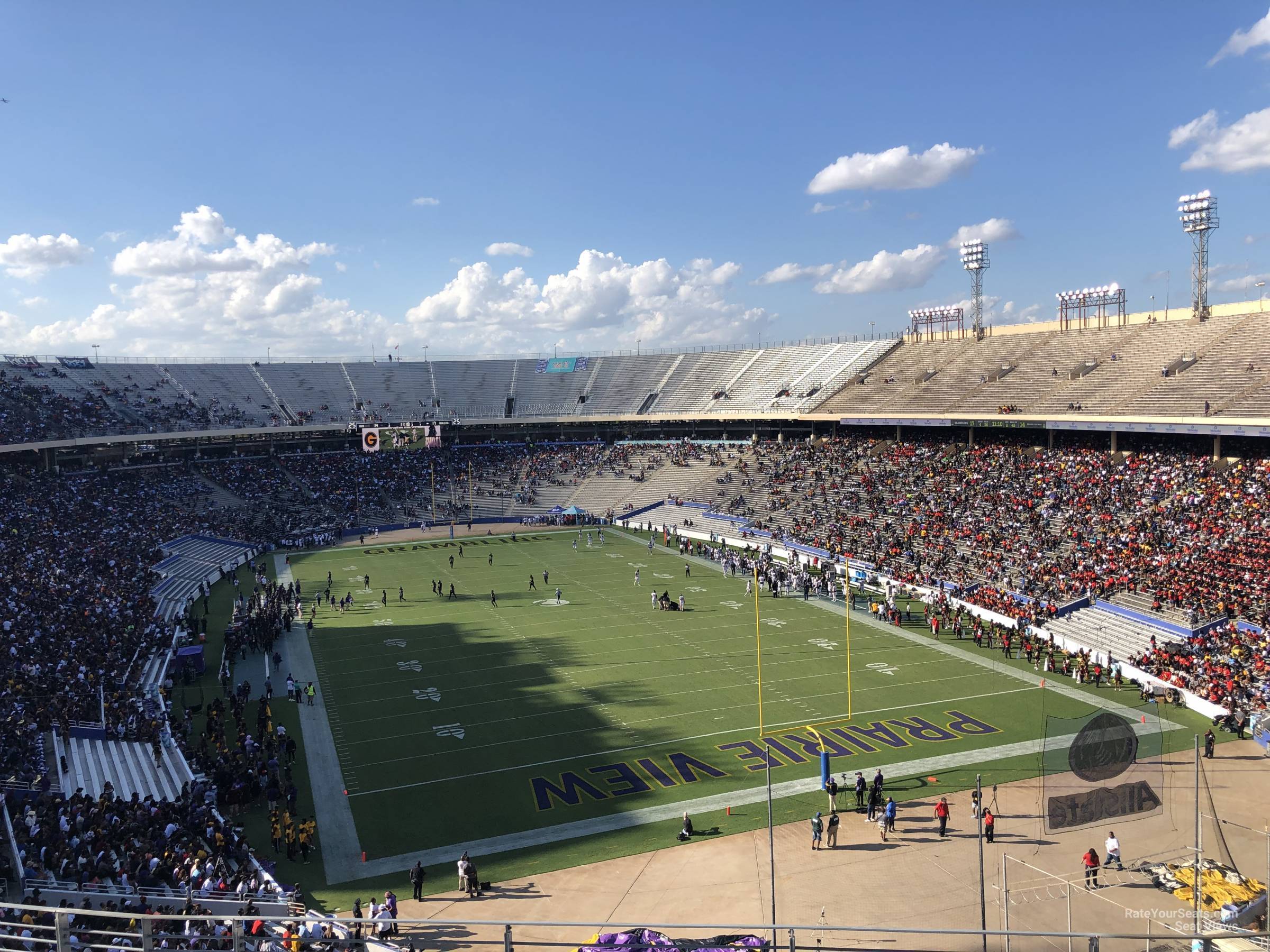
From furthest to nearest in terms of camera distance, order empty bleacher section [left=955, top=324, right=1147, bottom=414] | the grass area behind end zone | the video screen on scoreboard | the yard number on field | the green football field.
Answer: the video screen on scoreboard
empty bleacher section [left=955, top=324, right=1147, bottom=414]
the yard number on field
the green football field
the grass area behind end zone

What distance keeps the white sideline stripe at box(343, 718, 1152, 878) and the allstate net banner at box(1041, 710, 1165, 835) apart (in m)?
4.43

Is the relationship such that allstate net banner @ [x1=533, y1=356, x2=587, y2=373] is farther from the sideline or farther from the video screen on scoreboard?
the sideline

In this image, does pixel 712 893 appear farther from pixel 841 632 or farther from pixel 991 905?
pixel 841 632

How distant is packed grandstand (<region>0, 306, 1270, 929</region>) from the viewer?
22125 mm

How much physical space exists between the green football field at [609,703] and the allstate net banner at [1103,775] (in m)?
8.56

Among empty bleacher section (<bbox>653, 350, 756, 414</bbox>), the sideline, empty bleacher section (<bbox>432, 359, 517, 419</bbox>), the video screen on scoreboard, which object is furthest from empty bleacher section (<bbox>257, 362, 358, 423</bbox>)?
the sideline

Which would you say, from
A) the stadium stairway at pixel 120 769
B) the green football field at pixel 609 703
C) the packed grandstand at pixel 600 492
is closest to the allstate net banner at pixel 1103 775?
the green football field at pixel 609 703

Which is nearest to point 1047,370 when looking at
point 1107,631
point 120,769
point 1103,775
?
point 1107,631

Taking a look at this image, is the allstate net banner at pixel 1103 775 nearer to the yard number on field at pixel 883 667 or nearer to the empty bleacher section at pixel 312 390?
the yard number on field at pixel 883 667

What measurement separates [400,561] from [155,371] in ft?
124

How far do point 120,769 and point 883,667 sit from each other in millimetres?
22176

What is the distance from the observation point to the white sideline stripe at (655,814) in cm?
1828

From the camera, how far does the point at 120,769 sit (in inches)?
851

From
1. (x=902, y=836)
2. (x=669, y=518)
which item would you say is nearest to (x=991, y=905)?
(x=902, y=836)
